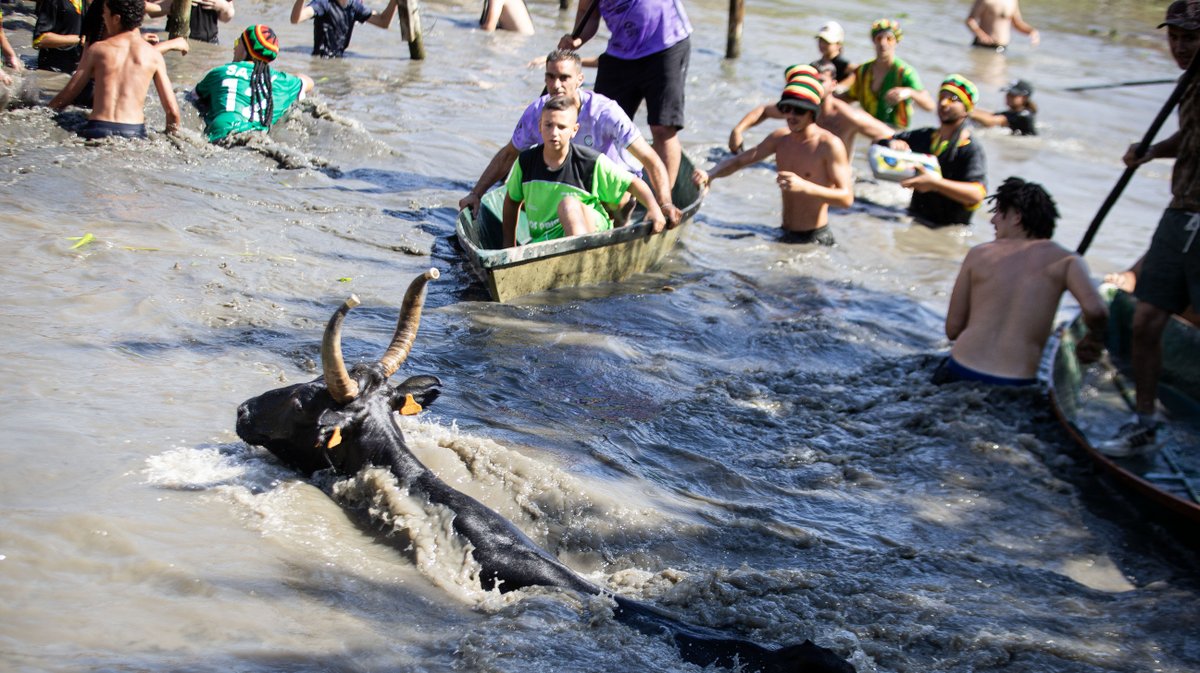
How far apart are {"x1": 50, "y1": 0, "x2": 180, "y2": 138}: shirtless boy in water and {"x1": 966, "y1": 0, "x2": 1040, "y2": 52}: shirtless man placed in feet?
48.1

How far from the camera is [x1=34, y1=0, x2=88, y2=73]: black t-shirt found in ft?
34.7

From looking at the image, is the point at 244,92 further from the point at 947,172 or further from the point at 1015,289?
the point at 1015,289

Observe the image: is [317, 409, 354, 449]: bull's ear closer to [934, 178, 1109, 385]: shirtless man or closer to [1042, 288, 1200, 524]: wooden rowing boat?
[1042, 288, 1200, 524]: wooden rowing boat

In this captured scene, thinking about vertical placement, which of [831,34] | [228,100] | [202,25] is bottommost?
[228,100]

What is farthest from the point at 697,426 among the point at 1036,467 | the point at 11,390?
the point at 11,390

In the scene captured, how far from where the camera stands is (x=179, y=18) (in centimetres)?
1159

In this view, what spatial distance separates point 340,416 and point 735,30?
13681mm

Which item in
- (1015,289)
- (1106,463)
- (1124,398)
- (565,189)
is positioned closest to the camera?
(1106,463)

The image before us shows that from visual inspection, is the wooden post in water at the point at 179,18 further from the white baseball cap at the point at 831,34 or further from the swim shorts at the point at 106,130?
the white baseball cap at the point at 831,34

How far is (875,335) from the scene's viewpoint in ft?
26.8

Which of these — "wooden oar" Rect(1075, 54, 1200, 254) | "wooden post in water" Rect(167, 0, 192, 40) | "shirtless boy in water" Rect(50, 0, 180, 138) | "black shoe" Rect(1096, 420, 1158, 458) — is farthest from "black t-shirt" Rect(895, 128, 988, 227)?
"wooden post in water" Rect(167, 0, 192, 40)

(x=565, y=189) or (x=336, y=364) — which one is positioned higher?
(x=565, y=189)

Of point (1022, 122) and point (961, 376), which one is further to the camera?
point (1022, 122)

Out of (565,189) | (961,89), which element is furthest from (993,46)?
(565,189)
